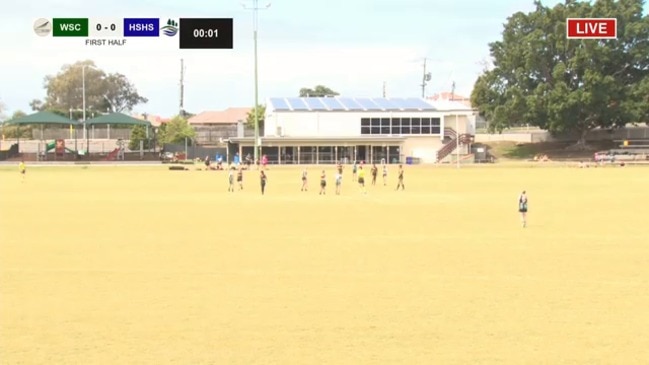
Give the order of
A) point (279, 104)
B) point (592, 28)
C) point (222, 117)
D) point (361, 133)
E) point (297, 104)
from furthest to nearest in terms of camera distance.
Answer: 1. point (222, 117)
2. point (279, 104)
3. point (297, 104)
4. point (361, 133)
5. point (592, 28)

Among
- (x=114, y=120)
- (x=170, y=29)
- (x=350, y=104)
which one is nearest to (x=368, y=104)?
(x=350, y=104)

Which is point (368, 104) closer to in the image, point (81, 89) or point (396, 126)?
point (396, 126)

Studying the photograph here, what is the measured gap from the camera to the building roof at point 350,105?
8631cm

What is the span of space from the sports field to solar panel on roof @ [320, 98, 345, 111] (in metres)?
58.0

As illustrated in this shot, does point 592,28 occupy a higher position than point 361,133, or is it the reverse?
point 592,28

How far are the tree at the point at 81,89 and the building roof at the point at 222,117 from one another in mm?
19384

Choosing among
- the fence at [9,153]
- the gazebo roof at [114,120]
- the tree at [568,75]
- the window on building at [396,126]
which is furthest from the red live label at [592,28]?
the fence at [9,153]

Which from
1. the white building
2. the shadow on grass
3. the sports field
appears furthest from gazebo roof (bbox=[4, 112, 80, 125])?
the sports field

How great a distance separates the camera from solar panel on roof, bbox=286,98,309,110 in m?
86.5

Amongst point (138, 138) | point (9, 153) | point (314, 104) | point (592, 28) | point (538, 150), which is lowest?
point (9, 153)

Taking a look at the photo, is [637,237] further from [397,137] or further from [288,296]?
[397,137]

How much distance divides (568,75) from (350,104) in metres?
26.2

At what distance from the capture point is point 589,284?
46.5 feet

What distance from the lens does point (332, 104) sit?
3506 inches
